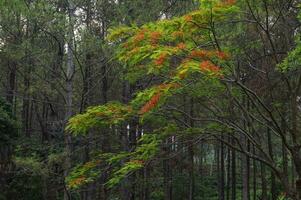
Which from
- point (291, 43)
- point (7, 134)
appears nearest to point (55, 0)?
point (7, 134)

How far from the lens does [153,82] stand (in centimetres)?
1523

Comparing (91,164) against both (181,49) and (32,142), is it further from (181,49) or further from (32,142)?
(32,142)

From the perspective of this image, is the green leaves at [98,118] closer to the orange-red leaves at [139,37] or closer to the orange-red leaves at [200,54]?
the orange-red leaves at [139,37]

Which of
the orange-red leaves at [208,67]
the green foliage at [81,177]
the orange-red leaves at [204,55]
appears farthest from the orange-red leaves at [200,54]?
the green foliage at [81,177]

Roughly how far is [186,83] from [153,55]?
104 centimetres

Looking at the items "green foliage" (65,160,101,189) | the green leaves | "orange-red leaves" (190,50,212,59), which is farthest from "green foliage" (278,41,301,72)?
"green foliage" (65,160,101,189)

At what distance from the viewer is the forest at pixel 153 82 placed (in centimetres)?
755

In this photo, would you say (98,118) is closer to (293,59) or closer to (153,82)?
(293,59)

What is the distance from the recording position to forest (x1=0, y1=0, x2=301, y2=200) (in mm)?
7551

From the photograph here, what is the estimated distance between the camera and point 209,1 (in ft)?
21.8

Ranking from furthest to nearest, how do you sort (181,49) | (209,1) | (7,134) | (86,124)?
(7,134), (86,124), (181,49), (209,1)

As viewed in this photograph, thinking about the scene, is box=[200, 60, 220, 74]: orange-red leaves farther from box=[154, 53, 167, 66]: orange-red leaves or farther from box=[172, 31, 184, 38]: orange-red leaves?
box=[172, 31, 184, 38]: orange-red leaves

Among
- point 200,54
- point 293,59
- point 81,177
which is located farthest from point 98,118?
point 293,59

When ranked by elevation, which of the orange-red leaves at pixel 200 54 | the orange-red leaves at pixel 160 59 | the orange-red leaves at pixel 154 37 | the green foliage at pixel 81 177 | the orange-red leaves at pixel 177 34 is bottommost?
the green foliage at pixel 81 177
